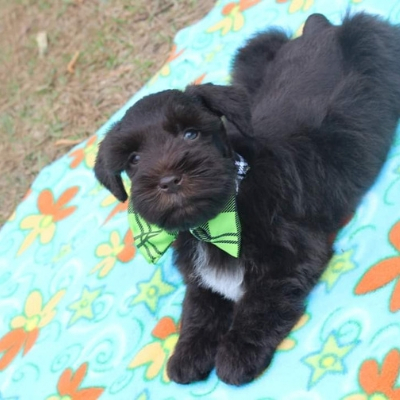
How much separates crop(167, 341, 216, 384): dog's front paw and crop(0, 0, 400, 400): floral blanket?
0.06 meters

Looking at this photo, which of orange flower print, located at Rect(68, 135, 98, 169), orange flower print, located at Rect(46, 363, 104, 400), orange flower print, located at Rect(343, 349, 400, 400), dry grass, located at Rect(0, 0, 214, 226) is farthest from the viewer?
dry grass, located at Rect(0, 0, 214, 226)

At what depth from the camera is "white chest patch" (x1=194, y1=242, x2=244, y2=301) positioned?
295 centimetres

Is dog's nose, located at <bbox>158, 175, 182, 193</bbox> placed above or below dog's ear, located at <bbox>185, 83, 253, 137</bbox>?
above

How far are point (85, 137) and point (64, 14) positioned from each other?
6.84ft

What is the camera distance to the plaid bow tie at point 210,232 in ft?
9.11

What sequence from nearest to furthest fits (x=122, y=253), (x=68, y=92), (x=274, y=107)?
(x=274, y=107) < (x=122, y=253) < (x=68, y=92)

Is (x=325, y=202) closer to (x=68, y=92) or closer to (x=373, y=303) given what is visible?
(x=373, y=303)

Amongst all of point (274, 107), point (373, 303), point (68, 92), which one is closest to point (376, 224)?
point (373, 303)

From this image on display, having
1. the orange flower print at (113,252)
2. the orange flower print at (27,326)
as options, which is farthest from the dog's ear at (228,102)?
the orange flower print at (27,326)

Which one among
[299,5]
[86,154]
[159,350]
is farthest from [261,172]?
[86,154]

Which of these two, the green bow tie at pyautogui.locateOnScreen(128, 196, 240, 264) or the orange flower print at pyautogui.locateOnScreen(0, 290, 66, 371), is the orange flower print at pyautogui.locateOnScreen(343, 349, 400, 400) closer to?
the green bow tie at pyautogui.locateOnScreen(128, 196, 240, 264)

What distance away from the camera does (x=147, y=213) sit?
8.49ft

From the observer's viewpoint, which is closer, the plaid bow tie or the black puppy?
the black puppy

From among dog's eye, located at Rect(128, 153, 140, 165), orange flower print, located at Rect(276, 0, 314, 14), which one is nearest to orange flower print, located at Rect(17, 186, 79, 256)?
dog's eye, located at Rect(128, 153, 140, 165)
